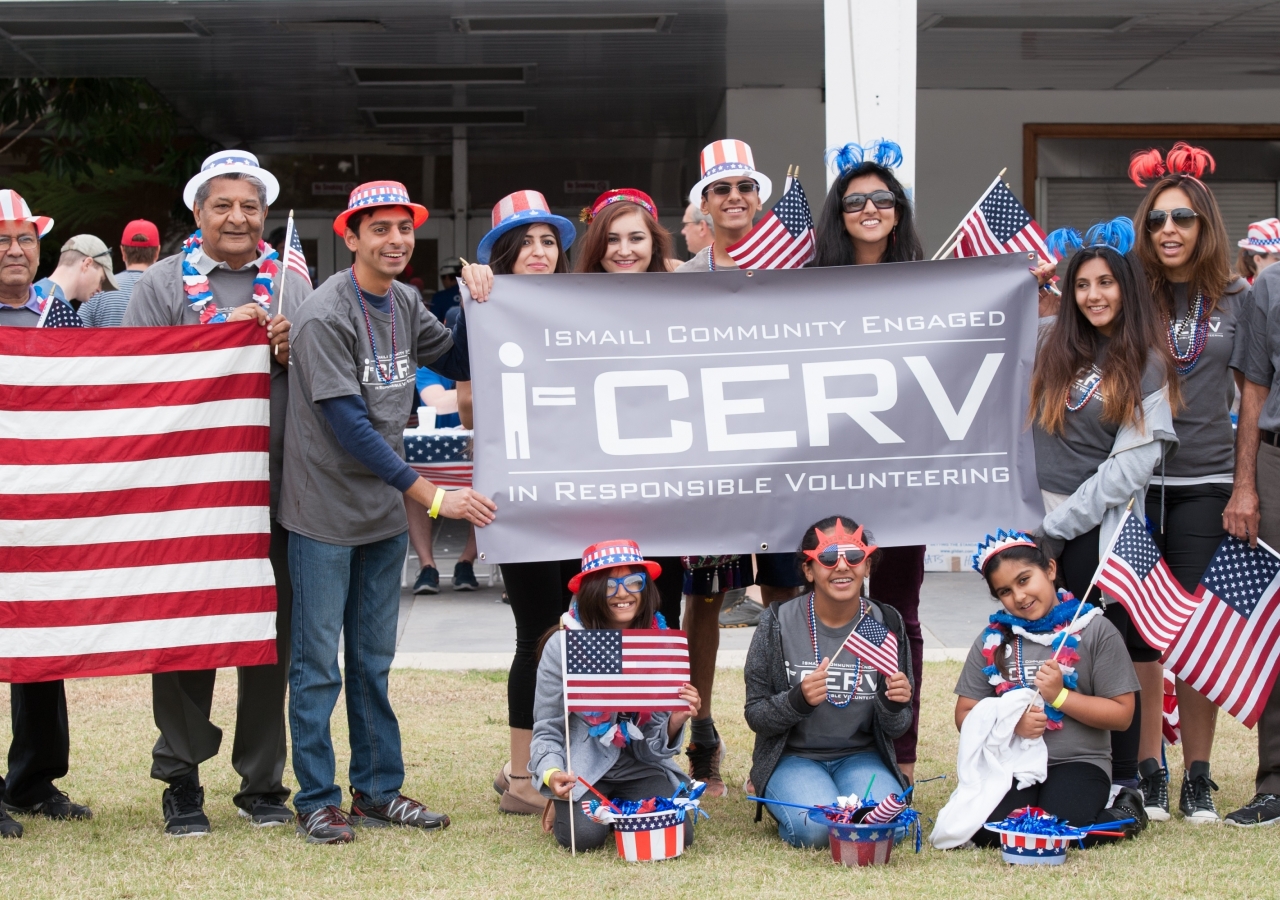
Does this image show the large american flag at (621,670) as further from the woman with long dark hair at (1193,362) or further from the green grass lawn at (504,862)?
the woman with long dark hair at (1193,362)

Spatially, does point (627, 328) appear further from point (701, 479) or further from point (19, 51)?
point (19, 51)

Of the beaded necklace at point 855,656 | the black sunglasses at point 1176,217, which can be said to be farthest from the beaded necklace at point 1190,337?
the beaded necklace at point 855,656

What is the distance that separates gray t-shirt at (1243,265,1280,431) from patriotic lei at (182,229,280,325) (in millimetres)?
3235

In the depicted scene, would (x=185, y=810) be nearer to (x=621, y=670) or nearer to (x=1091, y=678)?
(x=621, y=670)

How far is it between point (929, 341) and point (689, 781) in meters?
1.68

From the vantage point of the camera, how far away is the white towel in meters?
4.56

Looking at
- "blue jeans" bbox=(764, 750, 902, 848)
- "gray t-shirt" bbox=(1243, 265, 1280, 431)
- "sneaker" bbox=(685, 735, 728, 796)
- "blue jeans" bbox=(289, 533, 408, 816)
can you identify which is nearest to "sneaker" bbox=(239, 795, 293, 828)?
"blue jeans" bbox=(289, 533, 408, 816)

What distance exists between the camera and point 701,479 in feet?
16.0

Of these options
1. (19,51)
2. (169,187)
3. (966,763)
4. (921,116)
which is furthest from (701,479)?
(169,187)

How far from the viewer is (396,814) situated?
4871mm

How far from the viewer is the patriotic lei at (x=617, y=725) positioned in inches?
184

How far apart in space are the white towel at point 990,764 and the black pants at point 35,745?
300 cm

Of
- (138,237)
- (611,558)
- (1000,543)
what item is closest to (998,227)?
(1000,543)

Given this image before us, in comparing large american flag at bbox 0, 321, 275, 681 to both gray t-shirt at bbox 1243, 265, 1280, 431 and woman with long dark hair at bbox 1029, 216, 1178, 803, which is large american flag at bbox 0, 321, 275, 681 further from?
gray t-shirt at bbox 1243, 265, 1280, 431
